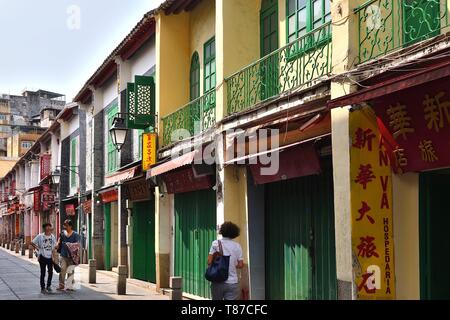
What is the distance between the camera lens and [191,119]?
46.9ft

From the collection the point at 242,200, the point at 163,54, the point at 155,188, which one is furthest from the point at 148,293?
the point at 163,54

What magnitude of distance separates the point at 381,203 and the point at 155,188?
31.3ft

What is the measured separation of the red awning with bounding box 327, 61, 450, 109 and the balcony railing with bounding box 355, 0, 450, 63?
75 cm

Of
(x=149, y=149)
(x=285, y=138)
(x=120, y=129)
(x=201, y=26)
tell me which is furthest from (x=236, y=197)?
(x=120, y=129)

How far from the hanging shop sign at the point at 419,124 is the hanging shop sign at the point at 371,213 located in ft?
0.84

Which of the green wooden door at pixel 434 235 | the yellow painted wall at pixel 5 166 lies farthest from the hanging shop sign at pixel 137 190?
the yellow painted wall at pixel 5 166

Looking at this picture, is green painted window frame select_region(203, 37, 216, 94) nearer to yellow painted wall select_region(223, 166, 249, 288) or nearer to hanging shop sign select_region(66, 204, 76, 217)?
yellow painted wall select_region(223, 166, 249, 288)

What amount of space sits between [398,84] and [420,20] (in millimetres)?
1215

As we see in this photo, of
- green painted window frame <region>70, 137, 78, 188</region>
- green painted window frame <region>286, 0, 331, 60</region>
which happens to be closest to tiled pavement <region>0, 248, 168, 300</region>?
green painted window frame <region>286, 0, 331, 60</region>

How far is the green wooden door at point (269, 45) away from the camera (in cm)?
1081

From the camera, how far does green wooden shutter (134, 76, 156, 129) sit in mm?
16266

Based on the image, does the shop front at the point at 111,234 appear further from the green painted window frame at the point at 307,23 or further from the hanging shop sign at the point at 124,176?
the green painted window frame at the point at 307,23

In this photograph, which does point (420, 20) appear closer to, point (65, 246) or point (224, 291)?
point (224, 291)
